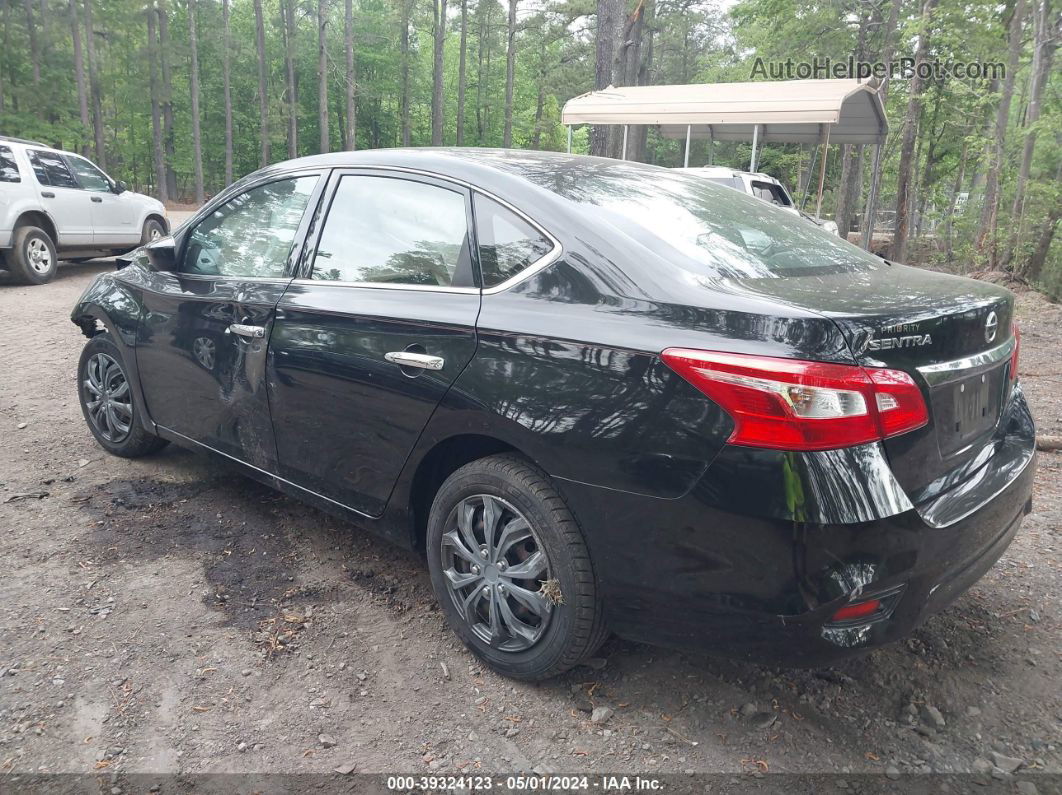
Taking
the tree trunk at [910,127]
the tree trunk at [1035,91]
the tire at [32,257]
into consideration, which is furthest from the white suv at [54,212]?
the tree trunk at [1035,91]

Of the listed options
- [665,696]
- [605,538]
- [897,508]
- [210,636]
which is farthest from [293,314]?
[897,508]

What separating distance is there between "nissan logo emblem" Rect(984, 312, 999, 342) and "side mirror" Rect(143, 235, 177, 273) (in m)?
3.58

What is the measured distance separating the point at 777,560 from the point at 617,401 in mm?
595

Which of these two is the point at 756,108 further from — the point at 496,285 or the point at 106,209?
the point at 496,285

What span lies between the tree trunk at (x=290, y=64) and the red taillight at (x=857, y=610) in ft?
131

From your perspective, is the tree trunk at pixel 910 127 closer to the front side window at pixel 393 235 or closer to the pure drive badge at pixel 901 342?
the front side window at pixel 393 235

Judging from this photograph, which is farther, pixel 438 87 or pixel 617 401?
pixel 438 87

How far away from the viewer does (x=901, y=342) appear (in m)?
2.04

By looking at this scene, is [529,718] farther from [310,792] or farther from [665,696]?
[310,792]

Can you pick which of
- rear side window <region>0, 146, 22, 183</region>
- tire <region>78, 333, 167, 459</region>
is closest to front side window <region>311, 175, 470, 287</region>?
tire <region>78, 333, 167, 459</region>

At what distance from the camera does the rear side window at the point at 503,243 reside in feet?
8.41

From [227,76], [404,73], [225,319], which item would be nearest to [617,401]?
[225,319]

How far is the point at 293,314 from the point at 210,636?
128 centimetres

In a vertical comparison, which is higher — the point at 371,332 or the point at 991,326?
the point at 991,326
